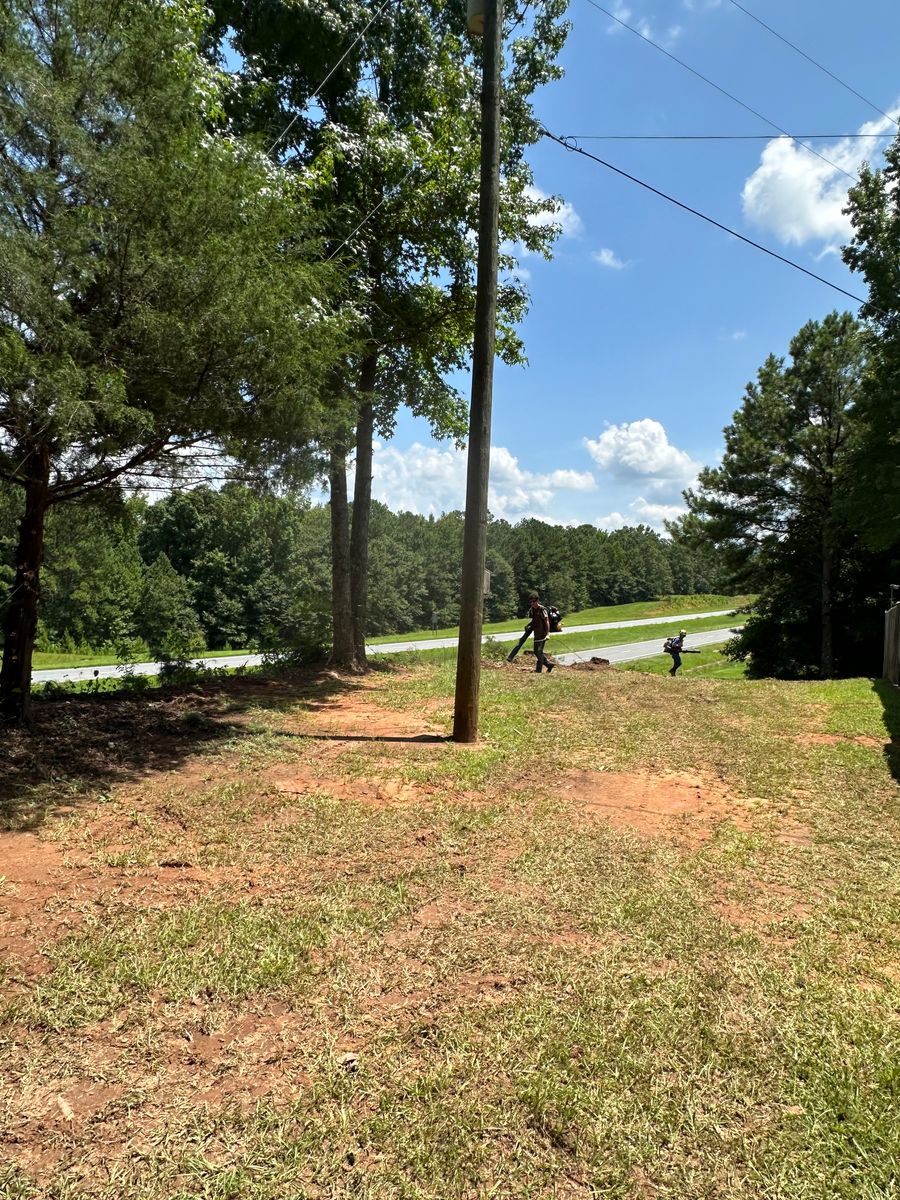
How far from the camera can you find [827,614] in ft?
64.8

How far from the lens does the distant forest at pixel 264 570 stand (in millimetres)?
7984

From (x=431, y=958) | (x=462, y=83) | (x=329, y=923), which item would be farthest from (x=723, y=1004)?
(x=462, y=83)

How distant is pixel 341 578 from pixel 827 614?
615 inches

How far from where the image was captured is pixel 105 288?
16.0ft

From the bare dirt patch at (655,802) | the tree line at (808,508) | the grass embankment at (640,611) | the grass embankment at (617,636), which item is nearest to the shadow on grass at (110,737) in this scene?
the bare dirt patch at (655,802)

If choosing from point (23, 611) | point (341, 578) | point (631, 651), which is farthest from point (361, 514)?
point (631, 651)

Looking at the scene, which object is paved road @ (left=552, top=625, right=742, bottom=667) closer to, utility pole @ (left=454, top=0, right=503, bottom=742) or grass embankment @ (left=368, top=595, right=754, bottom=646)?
grass embankment @ (left=368, top=595, right=754, bottom=646)

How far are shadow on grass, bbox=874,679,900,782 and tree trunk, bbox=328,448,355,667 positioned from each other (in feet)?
26.1

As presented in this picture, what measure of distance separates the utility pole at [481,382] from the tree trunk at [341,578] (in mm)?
4831

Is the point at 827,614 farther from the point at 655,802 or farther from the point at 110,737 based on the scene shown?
the point at 110,737

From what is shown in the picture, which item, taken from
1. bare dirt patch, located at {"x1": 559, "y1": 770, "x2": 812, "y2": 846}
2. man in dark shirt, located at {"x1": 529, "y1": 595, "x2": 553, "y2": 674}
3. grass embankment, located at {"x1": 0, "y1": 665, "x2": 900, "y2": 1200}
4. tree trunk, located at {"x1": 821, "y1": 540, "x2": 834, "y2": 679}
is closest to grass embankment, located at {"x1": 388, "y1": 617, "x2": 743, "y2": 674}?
tree trunk, located at {"x1": 821, "y1": 540, "x2": 834, "y2": 679}

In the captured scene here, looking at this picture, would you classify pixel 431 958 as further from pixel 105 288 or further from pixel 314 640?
pixel 314 640

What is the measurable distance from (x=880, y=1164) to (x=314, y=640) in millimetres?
10919

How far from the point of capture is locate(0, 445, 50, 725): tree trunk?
5.69 m
